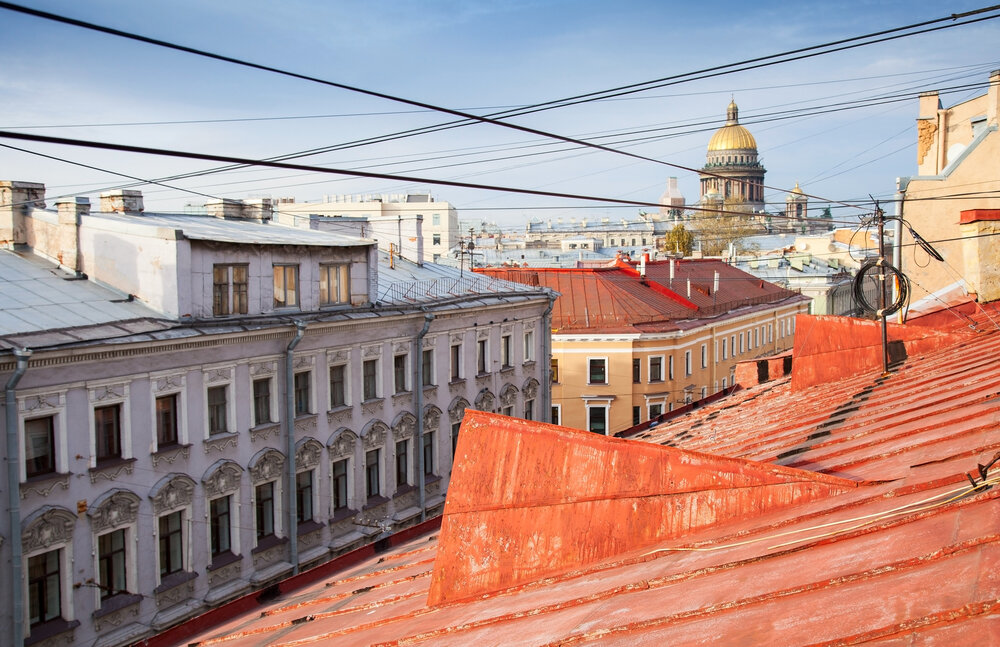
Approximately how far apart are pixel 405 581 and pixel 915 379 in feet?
19.1

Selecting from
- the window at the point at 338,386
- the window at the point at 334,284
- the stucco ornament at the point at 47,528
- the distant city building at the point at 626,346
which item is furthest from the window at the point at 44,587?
the distant city building at the point at 626,346

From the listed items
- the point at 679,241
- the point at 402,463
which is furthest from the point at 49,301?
the point at 679,241

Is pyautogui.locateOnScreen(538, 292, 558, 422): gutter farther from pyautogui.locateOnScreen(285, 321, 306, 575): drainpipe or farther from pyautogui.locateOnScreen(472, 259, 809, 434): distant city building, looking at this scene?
pyautogui.locateOnScreen(285, 321, 306, 575): drainpipe

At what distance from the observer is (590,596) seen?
4.64 meters

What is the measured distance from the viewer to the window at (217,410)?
15.5 meters

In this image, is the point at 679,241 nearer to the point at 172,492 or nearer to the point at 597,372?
the point at 597,372

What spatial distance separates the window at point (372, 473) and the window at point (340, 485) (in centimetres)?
75

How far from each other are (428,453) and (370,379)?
A: 2.93 m

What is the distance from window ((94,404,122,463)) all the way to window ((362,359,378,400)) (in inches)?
236

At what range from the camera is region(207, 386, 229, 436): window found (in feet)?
50.8

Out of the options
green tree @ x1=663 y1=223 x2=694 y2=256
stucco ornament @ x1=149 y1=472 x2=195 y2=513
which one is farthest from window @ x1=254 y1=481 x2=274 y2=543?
green tree @ x1=663 y1=223 x2=694 y2=256

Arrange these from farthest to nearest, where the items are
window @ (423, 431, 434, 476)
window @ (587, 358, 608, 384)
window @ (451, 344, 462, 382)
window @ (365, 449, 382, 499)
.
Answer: window @ (587, 358, 608, 384), window @ (451, 344, 462, 382), window @ (423, 431, 434, 476), window @ (365, 449, 382, 499)

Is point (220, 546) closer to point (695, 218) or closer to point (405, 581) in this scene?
point (405, 581)

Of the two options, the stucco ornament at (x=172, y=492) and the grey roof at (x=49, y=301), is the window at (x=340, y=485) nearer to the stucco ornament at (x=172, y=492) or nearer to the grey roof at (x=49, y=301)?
the stucco ornament at (x=172, y=492)
